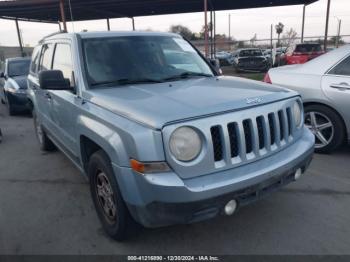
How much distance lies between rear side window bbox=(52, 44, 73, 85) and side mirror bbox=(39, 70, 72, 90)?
149 millimetres

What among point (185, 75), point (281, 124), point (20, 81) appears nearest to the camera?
point (281, 124)

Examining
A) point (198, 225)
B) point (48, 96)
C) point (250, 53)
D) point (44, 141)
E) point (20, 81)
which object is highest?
point (48, 96)

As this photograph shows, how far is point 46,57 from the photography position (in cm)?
482

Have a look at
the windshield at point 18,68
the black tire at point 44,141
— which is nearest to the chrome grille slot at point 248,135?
the black tire at point 44,141

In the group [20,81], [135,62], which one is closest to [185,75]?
[135,62]

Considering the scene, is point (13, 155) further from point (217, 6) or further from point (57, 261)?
point (217, 6)

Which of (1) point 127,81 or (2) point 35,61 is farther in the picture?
(2) point 35,61

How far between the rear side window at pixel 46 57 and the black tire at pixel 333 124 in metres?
3.82

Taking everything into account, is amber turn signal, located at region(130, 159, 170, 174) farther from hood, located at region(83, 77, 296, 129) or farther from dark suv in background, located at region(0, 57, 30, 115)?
dark suv in background, located at region(0, 57, 30, 115)

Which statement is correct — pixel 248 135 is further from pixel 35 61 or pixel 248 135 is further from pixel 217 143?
pixel 35 61

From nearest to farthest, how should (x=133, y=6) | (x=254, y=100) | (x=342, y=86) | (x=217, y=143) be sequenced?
1. (x=217, y=143)
2. (x=254, y=100)
3. (x=342, y=86)
4. (x=133, y=6)

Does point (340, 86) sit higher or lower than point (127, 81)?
lower

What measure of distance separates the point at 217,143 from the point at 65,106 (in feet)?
6.69

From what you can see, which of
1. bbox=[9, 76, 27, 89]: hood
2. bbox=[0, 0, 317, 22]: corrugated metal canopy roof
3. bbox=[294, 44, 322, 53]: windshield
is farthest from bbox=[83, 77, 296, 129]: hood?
bbox=[0, 0, 317, 22]: corrugated metal canopy roof
